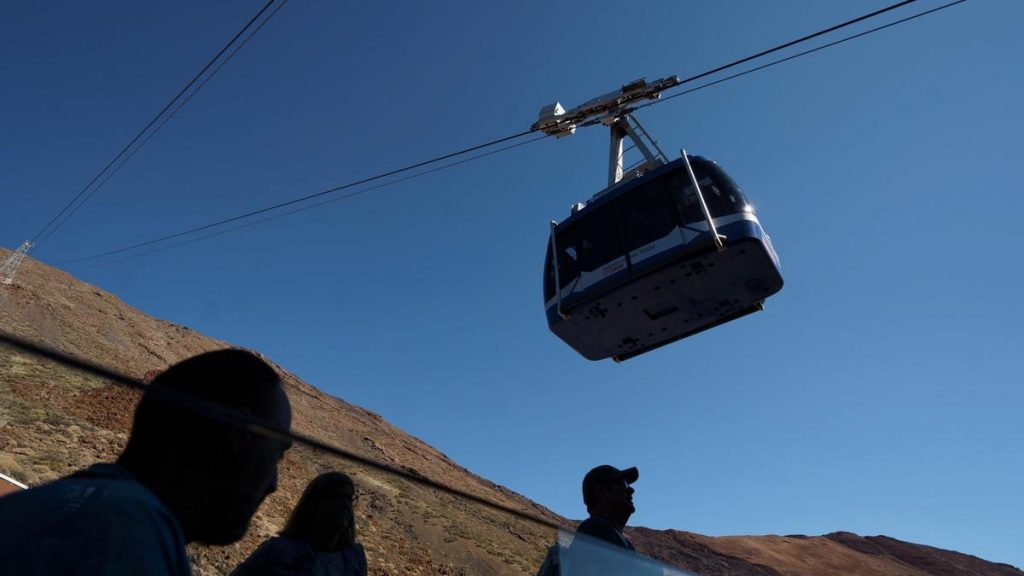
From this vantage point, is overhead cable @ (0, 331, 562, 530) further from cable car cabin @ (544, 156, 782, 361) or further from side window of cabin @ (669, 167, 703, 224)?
side window of cabin @ (669, 167, 703, 224)

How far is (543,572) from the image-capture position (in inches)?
121

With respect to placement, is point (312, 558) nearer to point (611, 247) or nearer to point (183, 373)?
point (183, 373)

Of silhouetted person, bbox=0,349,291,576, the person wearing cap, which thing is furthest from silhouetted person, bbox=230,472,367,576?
silhouetted person, bbox=0,349,291,576

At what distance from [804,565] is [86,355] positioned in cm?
5215

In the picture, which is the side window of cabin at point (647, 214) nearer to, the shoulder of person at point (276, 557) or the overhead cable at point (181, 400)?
the shoulder of person at point (276, 557)

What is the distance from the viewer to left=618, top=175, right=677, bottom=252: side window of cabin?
8.15 m

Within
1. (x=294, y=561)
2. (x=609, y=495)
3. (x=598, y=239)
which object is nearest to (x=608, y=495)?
(x=609, y=495)

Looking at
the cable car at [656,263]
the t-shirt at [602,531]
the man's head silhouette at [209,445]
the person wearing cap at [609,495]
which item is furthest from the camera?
the cable car at [656,263]

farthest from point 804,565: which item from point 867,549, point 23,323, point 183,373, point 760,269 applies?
point 183,373

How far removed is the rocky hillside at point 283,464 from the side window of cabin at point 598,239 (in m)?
4.10

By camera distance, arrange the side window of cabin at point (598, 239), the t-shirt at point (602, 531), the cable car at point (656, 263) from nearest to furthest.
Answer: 1. the t-shirt at point (602, 531)
2. the cable car at point (656, 263)
3. the side window of cabin at point (598, 239)

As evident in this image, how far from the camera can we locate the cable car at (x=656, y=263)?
784 cm

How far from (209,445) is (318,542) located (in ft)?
6.97

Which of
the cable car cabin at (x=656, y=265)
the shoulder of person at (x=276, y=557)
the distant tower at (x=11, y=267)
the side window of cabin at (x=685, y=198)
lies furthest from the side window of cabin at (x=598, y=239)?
the distant tower at (x=11, y=267)
